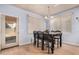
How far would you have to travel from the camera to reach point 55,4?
1768 millimetres

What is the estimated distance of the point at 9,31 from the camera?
179cm

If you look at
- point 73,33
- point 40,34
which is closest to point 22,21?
point 40,34

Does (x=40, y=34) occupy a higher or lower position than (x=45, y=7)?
lower

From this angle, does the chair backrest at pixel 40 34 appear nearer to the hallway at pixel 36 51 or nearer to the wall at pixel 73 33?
the hallway at pixel 36 51

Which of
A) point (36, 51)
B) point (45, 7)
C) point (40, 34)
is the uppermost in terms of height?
point (45, 7)

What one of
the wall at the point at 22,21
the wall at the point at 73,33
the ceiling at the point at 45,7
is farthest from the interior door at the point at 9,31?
the wall at the point at 73,33

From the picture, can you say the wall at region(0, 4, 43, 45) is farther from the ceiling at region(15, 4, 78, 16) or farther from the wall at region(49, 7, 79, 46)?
the wall at region(49, 7, 79, 46)

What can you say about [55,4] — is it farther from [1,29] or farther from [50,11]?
[1,29]

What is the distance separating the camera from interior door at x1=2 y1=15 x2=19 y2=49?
1.75 metres

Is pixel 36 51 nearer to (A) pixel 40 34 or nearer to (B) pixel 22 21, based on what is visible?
(A) pixel 40 34

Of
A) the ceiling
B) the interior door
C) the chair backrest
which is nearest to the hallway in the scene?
the interior door

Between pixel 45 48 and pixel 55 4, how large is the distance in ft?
2.98

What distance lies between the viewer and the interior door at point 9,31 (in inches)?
69.0
